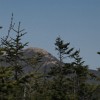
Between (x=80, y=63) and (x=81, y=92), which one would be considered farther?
(x=81, y=92)

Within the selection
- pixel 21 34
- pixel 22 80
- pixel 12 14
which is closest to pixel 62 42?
pixel 21 34

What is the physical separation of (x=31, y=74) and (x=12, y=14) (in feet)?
16.6

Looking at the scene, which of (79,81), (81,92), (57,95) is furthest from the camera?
(81,92)

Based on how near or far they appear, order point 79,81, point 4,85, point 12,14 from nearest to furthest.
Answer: point 12,14, point 4,85, point 79,81

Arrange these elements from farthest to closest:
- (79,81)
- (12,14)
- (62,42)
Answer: (79,81) < (62,42) < (12,14)

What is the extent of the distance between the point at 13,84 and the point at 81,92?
197 feet

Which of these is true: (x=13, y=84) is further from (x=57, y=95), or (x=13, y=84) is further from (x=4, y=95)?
(x=57, y=95)

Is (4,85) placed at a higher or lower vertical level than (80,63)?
lower

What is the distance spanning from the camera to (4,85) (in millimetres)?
11664

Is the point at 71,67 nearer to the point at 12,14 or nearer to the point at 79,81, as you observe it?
the point at 79,81

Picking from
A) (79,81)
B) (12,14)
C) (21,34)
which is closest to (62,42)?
(79,81)

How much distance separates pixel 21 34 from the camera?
28516 mm

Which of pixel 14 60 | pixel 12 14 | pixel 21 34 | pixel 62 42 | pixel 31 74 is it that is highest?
pixel 62 42

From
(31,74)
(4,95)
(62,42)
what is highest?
(62,42)
